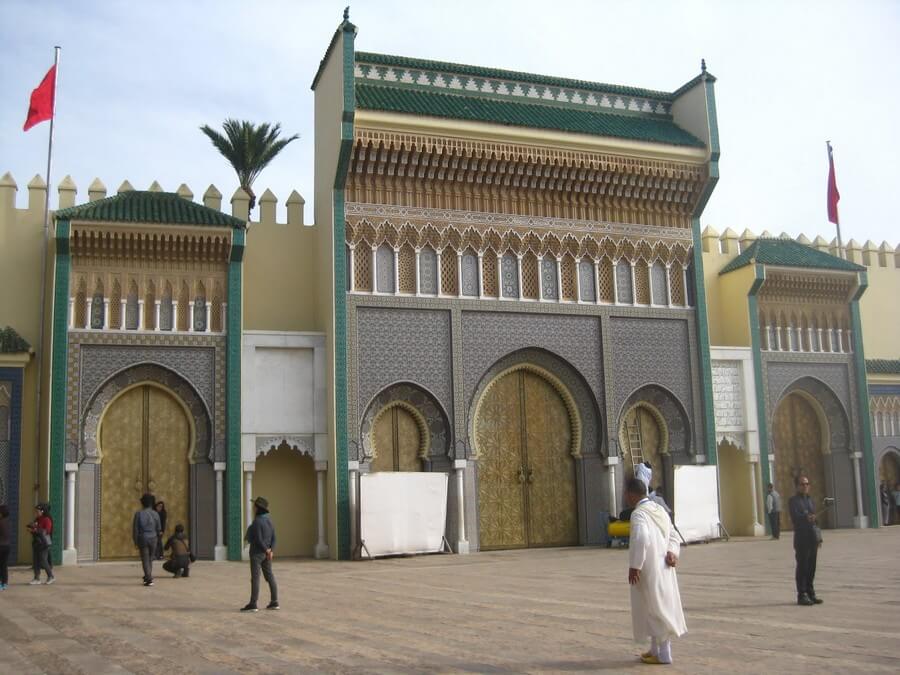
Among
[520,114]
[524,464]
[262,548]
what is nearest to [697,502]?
[524,464]

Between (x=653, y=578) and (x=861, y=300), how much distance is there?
73.2ft

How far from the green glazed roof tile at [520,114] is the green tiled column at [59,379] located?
6.18 m

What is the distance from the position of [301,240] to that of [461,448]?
5474 mm

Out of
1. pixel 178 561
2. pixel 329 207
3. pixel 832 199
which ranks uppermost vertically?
pixel 832 199

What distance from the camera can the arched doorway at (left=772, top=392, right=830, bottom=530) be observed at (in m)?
23.0

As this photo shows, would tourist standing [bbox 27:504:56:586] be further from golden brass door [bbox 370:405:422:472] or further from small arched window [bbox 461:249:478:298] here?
small arched window [bbox 461:249:478:298]

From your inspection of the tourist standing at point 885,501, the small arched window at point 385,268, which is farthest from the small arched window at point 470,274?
the tourist standing at point 885,501

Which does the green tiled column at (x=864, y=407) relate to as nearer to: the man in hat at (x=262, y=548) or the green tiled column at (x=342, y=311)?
the green tiled column at (x=342, y=311)

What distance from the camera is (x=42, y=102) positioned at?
1920 centimetres

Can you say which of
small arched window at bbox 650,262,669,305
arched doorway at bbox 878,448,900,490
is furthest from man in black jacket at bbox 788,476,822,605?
arched doorway at bbox 878,448,900,490

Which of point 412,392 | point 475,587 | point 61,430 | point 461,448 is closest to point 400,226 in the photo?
point 412,392

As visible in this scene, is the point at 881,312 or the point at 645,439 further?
the point at 881,312

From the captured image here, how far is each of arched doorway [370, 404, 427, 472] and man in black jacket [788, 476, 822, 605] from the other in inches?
404

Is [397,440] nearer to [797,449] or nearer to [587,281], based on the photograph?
[587,281]
